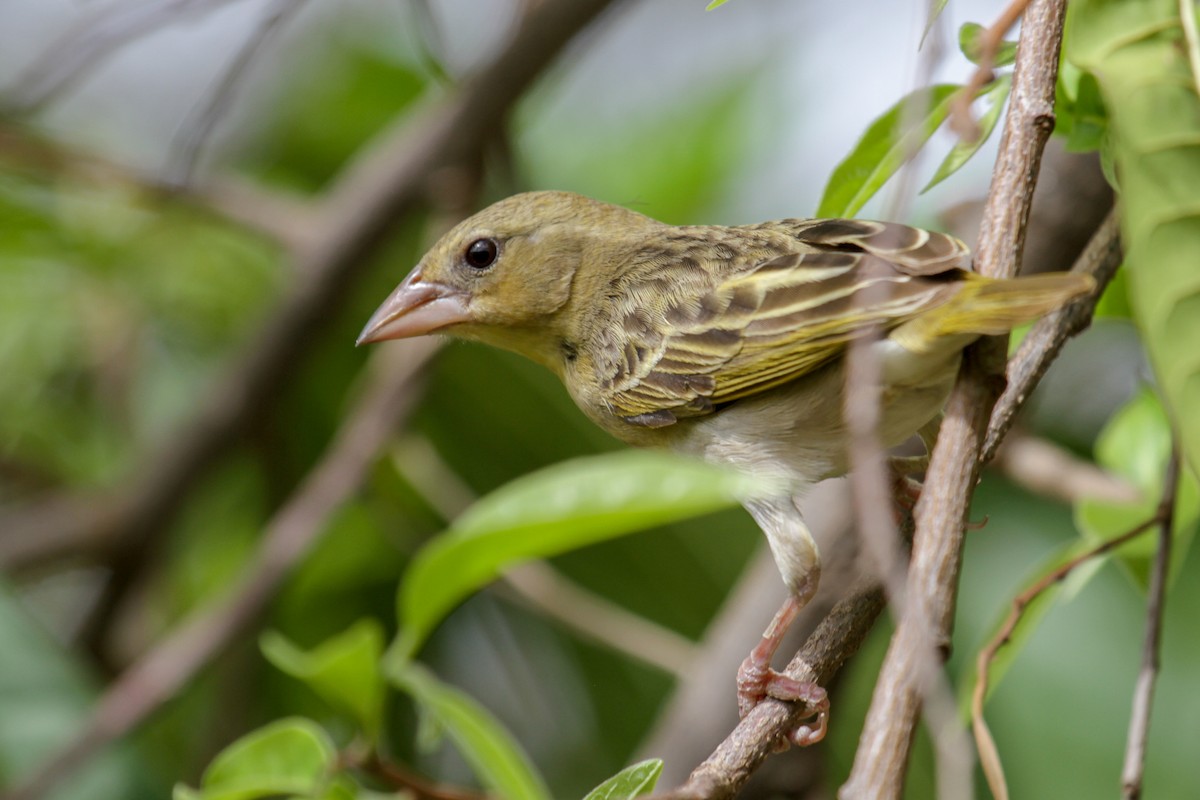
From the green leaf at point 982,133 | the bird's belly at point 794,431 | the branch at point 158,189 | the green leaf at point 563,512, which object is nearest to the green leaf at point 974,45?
the green leaf at point 982,133

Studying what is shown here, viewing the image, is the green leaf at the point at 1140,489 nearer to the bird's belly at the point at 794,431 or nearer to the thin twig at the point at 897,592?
the bird's belly at the point at 794,431

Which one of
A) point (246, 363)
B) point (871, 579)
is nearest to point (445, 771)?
point (246, 363)

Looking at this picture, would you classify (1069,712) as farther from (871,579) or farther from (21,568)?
(21,568)

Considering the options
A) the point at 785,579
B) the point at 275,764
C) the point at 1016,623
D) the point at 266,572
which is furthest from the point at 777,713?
the point at 266,572

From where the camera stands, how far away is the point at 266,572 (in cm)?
373

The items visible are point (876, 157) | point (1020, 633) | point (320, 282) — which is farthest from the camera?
point (320, 282)

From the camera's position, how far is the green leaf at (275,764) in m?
1.95

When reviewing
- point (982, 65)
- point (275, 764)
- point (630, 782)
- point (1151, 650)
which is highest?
point (982, 65)

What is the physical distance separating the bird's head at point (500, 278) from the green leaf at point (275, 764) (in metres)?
1.37

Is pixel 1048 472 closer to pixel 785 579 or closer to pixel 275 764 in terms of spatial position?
pixel 785 579

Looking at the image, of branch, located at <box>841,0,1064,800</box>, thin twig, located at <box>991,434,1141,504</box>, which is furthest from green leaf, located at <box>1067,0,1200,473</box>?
thin twig, located at <box>991,434,1141,504</box>

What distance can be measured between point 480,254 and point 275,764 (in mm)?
1588

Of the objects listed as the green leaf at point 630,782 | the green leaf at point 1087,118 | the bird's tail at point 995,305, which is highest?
the green leaf at point 1087,118

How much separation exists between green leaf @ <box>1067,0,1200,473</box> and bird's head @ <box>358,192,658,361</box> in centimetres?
165
